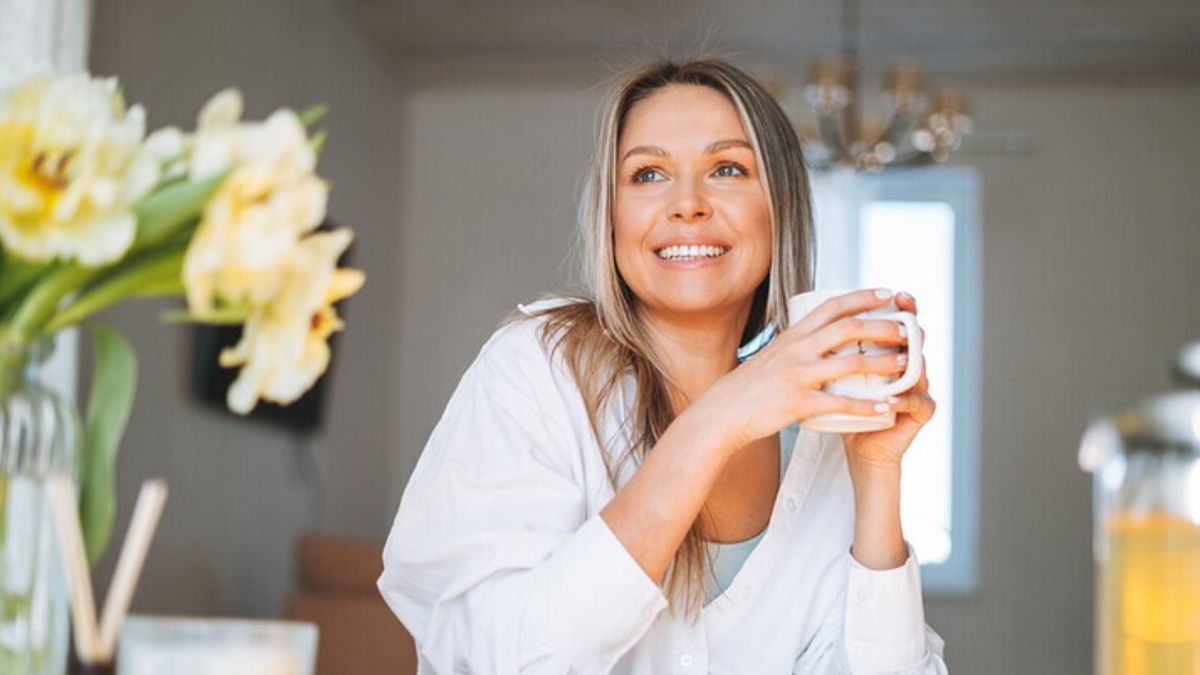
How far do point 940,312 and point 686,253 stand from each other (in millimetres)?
6000

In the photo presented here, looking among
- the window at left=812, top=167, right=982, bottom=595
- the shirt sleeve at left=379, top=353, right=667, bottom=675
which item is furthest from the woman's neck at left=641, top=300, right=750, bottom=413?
the window at left=812, top=167, right=982, bottom=595

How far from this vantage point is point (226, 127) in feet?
2.31

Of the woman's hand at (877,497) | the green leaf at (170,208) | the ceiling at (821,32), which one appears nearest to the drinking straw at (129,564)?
the green leaf at (170,208)

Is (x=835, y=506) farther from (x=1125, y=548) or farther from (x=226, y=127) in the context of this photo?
(x=226, y=127)

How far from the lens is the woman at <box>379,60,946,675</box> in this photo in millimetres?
1230

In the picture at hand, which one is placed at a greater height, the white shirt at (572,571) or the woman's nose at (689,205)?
the woman's nose at (689,205)

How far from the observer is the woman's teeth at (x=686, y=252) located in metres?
1.62

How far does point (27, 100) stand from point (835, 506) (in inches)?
40.8

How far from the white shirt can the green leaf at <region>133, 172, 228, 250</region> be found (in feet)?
1.90

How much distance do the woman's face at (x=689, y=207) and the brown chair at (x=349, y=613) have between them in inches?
110

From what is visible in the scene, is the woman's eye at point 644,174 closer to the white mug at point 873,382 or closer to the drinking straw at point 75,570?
the white mug at point 873,382

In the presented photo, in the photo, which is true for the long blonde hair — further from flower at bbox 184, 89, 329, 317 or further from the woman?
flower at bbox 184, 89, 329, 317

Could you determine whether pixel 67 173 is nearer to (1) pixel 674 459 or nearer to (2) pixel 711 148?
(1) pixel 674 459

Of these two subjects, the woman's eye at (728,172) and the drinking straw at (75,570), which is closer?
the drinking straw at (75,570)
